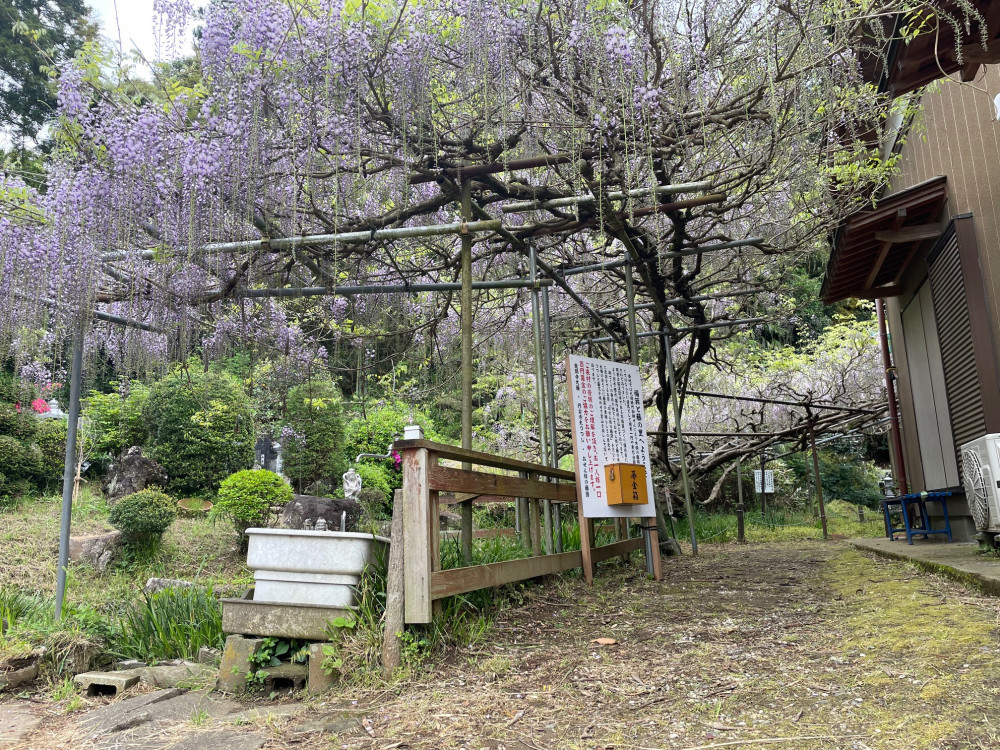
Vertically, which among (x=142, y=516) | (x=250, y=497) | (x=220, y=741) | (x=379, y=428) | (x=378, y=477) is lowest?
(x=220, y=741)

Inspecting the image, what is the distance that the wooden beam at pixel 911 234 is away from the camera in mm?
4984

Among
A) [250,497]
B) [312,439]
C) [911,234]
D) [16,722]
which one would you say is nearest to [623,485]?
[911,234]

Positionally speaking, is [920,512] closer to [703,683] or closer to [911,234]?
[911,234]

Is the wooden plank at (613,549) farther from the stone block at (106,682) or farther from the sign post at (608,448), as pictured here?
the stone block at (106,682)

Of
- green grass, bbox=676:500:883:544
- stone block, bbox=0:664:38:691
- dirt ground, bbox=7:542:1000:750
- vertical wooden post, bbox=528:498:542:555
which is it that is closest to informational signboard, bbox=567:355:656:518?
vertical wooden post, bbox=528:498:542:555

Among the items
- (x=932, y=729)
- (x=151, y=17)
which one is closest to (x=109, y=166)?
(x=151, y=17)

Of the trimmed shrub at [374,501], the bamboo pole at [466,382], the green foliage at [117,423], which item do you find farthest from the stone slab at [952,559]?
the green foliage at [117,423]

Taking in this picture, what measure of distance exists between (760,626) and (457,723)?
4.90ft

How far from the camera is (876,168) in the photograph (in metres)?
4.84

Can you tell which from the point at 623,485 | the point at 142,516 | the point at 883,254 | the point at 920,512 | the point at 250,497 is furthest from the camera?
the point at 250,497

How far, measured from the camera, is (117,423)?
31.0 ft

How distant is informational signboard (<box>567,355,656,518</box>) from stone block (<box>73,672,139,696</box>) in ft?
7.75

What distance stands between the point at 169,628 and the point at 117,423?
266 inches

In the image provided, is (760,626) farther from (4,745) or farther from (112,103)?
(112,103)
